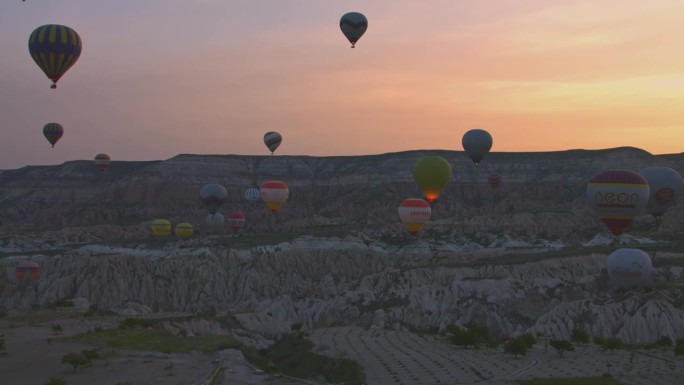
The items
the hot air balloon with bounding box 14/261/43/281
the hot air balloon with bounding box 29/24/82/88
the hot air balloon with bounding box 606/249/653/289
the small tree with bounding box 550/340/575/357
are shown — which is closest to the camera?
the small tree with bounding box 550/340/575/357

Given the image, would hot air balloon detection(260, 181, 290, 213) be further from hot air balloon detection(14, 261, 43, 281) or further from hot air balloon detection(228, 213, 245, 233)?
hot air balloon detection(14, 261, 43, 281)

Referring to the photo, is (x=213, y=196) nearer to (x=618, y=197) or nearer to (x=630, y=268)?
(x=630, y=268)

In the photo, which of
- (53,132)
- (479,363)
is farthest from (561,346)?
(53,132)

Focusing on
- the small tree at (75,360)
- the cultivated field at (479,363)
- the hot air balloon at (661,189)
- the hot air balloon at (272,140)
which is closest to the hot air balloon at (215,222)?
the hot air balloon at (272,140)

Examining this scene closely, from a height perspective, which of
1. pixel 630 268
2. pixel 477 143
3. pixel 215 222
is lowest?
pixel 630 268

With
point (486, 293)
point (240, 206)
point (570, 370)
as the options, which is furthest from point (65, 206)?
point (570, 370)

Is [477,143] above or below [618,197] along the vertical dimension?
above

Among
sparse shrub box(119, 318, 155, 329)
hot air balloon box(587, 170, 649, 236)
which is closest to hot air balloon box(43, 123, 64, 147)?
sparse shrub box(119, 318, 155, 329)
